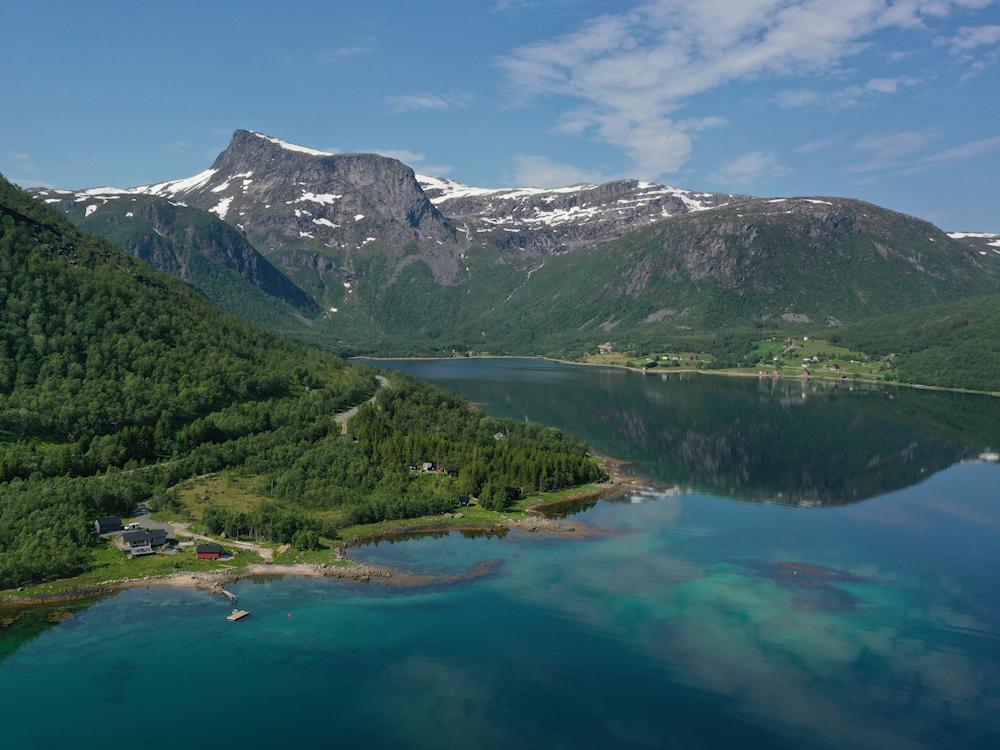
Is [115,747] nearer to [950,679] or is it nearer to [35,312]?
[950,679]

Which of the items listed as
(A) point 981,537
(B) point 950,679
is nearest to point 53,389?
(B) point 950,679

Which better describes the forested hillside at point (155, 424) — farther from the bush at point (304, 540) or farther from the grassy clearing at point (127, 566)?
the bush at point (304, 540)

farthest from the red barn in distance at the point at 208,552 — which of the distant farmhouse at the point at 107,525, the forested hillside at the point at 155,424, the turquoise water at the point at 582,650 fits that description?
the distant farmhouse at the point at 107,525

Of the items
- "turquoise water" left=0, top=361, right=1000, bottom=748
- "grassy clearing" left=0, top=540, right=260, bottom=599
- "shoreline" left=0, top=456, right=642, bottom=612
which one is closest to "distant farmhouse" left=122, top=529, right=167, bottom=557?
"grassy clearing" left=0, top=540, right=260, bottom=599

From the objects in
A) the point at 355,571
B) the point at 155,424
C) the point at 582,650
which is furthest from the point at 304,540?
the point at 155,424

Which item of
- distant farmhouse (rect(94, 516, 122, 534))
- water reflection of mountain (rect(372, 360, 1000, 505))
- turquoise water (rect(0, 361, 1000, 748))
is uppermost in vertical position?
water reflection of mountain (rect(372, 360, 1000, 505))

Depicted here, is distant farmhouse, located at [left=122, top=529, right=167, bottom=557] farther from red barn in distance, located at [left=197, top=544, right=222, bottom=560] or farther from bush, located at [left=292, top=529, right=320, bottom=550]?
bush, located at [left=292, top=529, right=320, bottom=550]

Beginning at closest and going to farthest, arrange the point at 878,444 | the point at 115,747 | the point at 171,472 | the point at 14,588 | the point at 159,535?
the point at 115,747, the point at 14,588, the point at 159,535, the point at 171,472, the point at 878,444
